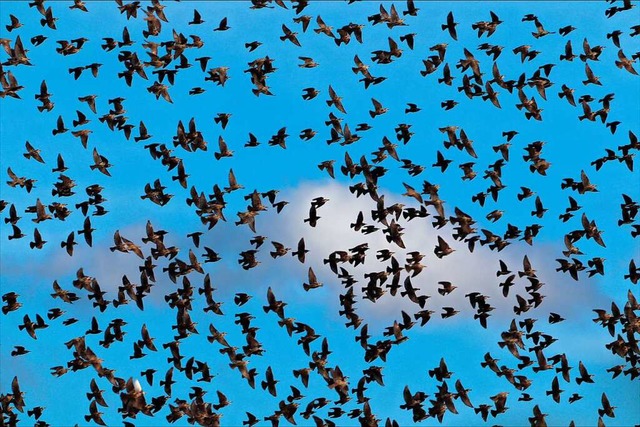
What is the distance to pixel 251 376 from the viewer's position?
6862 centimetres

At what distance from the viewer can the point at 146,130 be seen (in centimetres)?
6850

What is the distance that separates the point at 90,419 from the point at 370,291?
17.1m

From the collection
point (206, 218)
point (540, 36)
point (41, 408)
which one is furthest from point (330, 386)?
point (540, 36)

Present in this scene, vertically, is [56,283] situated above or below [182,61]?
below

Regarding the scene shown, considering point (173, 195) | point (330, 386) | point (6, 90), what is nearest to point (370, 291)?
point (330, 386)

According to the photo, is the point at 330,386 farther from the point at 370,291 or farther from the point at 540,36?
the point at 540,36

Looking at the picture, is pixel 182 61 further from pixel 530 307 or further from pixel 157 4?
pixel 530 307

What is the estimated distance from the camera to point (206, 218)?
6656 cm

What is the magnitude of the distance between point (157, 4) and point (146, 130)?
23.7 ft

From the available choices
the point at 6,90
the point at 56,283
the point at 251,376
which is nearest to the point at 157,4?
the point at 6,90

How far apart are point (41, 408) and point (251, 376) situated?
469 inches

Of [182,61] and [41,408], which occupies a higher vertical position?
[182,61]

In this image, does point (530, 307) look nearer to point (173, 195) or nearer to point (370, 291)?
point (370, 291)

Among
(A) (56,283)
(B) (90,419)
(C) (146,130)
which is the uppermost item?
(C) (146,130)
